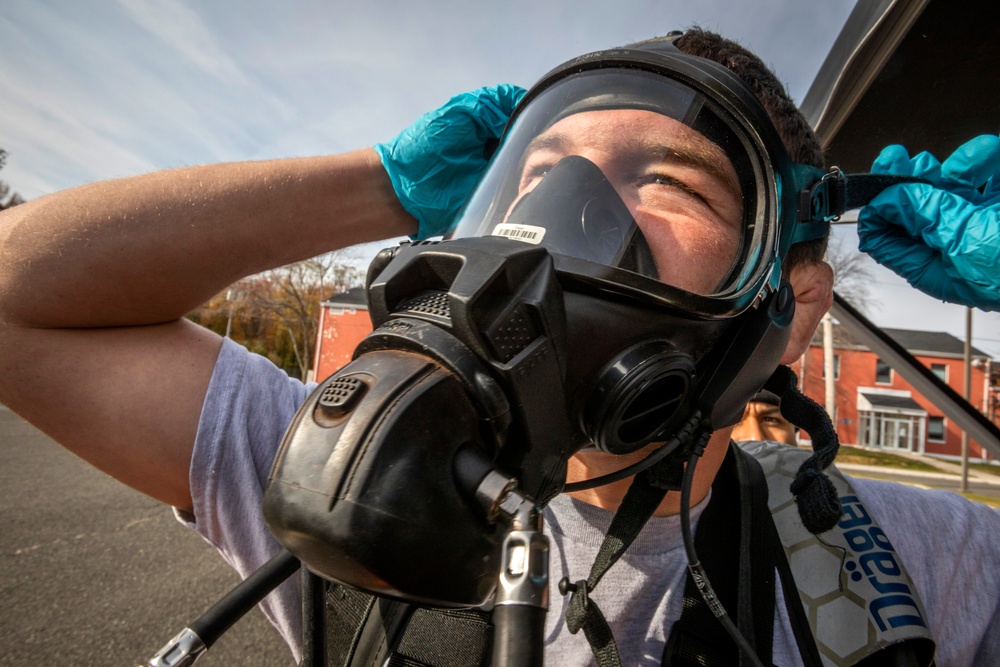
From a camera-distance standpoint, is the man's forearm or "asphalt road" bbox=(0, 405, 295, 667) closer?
the man's forearm

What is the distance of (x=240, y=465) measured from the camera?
155 centimetres

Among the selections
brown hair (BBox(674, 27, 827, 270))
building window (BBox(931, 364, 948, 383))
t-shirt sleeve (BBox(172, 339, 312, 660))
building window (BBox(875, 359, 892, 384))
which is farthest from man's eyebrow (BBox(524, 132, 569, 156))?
building window (BBox(875, 359, 892, 384))

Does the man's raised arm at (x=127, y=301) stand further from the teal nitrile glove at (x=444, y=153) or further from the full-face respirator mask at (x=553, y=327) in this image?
the full-face respirator mask at (x=553, y=327)

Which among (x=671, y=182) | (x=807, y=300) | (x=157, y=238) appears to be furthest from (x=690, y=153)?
(x=157, y=238)

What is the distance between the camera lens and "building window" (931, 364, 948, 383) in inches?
96.5

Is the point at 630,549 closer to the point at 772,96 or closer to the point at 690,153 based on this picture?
the point at 690,153

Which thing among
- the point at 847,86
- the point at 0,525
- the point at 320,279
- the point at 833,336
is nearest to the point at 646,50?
the point at 847,86

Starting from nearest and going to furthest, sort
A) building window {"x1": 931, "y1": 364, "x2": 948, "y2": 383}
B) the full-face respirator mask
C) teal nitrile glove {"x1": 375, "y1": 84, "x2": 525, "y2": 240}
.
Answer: the full-face respirator mask → teal nitrile glove {"x1": 375, "y1": 84, "x2": 525, "y2": 240} → building window {"x1": 931, "y1": 364, "x2": 948, "y2": 383}

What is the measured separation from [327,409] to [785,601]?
1328mm

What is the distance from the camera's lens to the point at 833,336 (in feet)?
18.5

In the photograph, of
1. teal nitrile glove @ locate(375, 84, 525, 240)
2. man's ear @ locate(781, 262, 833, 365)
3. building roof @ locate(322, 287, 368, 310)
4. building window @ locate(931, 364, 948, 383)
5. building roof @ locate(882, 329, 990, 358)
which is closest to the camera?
man's ear @ locate(781, 262, 833, 365)

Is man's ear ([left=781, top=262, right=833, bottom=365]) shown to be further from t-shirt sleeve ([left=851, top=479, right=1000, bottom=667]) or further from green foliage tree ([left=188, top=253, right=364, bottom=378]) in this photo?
green foliage tree ([left=188, top=253, right=364, bottom=378])

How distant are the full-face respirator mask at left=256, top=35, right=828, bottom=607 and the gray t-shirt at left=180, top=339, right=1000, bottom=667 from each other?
0.37 m

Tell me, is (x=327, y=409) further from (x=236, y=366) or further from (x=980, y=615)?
(x=980, y=615)
